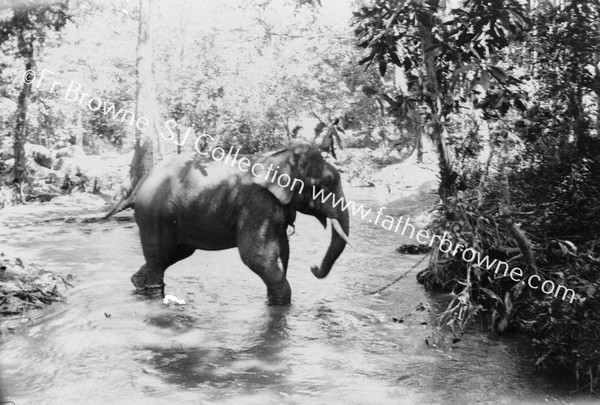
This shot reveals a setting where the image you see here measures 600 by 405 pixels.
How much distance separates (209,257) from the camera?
10.8 meters

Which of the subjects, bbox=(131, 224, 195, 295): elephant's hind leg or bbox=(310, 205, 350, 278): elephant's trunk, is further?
bbox=(131, 224, 195, 295): elephant's hind leg

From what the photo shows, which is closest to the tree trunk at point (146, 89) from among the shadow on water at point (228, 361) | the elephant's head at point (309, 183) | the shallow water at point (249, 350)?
the shallow water at point (249, 350)

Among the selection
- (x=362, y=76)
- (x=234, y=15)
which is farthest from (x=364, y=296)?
(x=234, y=15)

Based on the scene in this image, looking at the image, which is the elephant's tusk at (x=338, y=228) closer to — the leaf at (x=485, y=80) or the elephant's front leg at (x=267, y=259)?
the elephant's front leg at (x=267, y=259)

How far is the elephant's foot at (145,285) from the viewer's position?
7.78 m

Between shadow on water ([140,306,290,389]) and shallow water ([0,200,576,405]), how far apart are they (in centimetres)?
2

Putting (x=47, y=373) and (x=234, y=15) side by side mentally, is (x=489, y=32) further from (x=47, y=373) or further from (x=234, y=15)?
(x=234, y=15)

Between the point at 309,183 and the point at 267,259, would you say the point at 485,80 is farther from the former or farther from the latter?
the point at 267,259

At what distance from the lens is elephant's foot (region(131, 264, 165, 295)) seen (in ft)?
25.5

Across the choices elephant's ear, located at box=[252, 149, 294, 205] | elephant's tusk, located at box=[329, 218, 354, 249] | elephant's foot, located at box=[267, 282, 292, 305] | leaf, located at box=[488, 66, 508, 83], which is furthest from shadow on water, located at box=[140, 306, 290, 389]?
leaf, located at box=[488, 66, 508, 83]

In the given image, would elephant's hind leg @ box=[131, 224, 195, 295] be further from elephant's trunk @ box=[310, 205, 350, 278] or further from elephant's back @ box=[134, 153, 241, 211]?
elephant's trunk @ box=[310, 205, 350, 278]

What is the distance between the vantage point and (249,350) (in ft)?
20.0

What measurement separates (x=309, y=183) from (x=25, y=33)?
41.6 feet

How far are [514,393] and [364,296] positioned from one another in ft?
10.6
